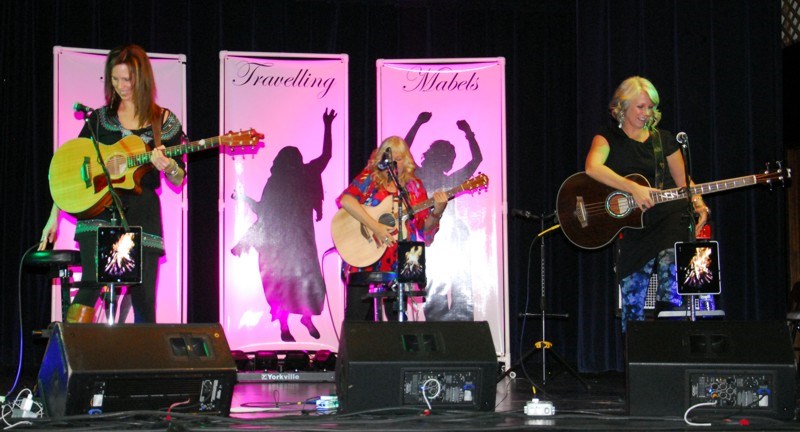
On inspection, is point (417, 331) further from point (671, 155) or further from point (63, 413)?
point (671, 155)

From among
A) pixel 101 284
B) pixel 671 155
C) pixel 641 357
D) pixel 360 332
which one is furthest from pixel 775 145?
pixel 101 284

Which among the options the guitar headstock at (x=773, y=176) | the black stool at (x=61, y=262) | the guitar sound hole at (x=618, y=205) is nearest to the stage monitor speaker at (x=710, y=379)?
the guitar sound hole at (x=618, y=205)

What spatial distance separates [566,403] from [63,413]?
232 centimetres

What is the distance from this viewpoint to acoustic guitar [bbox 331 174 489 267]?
5.32 m

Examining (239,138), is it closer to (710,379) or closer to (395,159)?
(395,159)

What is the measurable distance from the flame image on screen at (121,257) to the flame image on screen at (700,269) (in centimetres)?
249

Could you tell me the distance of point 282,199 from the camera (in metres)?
6.65

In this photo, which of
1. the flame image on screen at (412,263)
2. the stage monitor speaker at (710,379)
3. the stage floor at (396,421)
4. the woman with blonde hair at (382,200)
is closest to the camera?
the stage floor at (396,421)

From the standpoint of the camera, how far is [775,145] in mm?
6664

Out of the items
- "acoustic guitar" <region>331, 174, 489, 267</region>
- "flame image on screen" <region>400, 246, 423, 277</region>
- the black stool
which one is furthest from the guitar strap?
the black stool

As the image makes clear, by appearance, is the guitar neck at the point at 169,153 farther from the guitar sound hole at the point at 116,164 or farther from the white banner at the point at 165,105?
the white banner at the point at 165,105

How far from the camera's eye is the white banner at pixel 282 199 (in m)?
6.52

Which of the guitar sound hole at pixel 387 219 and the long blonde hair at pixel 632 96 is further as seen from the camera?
the guitar sound hole at pixel 387 219

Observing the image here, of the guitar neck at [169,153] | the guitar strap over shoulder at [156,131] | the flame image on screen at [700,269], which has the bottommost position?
the flame image on screen at [700,269]
